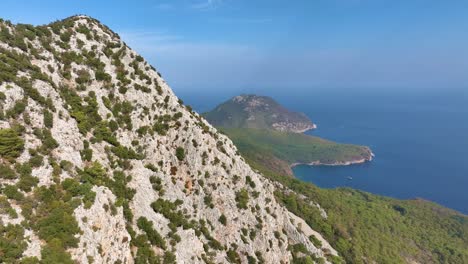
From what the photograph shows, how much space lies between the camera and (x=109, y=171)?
3198 cm

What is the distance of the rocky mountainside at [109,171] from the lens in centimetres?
2214

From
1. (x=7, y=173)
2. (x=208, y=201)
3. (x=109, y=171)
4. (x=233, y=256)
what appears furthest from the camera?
(x=208, y=201)

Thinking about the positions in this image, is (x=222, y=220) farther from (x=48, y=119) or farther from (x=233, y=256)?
(x=48, y=119)

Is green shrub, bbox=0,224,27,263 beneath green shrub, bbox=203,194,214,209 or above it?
above

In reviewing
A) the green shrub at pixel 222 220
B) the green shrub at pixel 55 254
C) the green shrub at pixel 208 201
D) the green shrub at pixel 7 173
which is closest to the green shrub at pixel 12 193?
the green shrub at pixel 7 173

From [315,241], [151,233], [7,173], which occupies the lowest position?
[315,241]

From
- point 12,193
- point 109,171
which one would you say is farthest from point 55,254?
point 109,171

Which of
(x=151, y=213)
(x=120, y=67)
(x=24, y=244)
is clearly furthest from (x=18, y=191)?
(x=120, y=67)

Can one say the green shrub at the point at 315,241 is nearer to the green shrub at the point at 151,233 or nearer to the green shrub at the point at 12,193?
the green shrub at the point at 151,233

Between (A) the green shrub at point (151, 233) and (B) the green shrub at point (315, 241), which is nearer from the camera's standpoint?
(A) the green shrub at point (151, 233)

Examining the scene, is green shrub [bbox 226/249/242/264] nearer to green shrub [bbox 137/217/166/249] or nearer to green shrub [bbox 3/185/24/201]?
green shrub [bbox 137/217/166/249]

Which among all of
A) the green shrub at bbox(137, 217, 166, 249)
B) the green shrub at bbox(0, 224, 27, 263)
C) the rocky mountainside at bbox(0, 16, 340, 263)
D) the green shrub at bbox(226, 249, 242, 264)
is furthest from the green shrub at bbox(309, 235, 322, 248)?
the green shrub at bbox(0, 224, 27, 263)

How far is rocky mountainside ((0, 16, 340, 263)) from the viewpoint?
22.1 meters

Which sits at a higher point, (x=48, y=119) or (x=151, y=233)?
(x=48, y=119)
